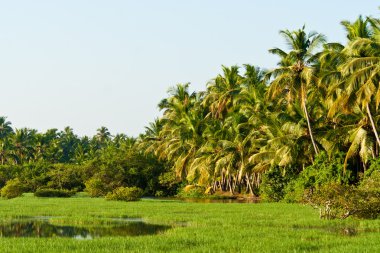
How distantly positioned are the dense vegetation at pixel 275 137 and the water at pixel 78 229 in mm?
7084

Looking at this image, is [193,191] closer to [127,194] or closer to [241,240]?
[127,194]

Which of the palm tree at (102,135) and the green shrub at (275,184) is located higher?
the palm tree at (102,135)

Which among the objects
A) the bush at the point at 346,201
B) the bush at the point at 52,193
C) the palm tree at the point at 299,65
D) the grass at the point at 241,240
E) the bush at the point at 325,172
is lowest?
the grass at the point at 241,240

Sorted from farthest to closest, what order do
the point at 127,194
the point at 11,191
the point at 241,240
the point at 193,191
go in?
the point at 193,191 → the point at 11,191 → the point at 127,194 → the point at 241,240

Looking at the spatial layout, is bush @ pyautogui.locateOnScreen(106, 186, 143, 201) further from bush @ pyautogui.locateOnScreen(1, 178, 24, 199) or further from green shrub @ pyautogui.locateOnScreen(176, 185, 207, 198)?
green shrub @ pyautogui.locateOnScreen(176, 185, 207, 198)

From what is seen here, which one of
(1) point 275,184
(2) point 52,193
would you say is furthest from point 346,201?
(2) point 52,193

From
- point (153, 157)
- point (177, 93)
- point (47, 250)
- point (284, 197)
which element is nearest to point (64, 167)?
point (153, 157)

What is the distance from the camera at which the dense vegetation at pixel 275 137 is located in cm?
2677

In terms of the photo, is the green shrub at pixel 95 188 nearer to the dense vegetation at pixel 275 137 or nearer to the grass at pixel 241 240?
the dense vegetation at pixel 275 137

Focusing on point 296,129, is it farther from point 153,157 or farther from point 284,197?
point 153,157

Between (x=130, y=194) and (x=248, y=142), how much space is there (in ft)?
33.0

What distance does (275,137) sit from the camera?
118 ft

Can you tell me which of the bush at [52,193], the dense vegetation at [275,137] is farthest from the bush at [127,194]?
the bush at [52,193]

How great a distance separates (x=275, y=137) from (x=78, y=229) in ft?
60.8
